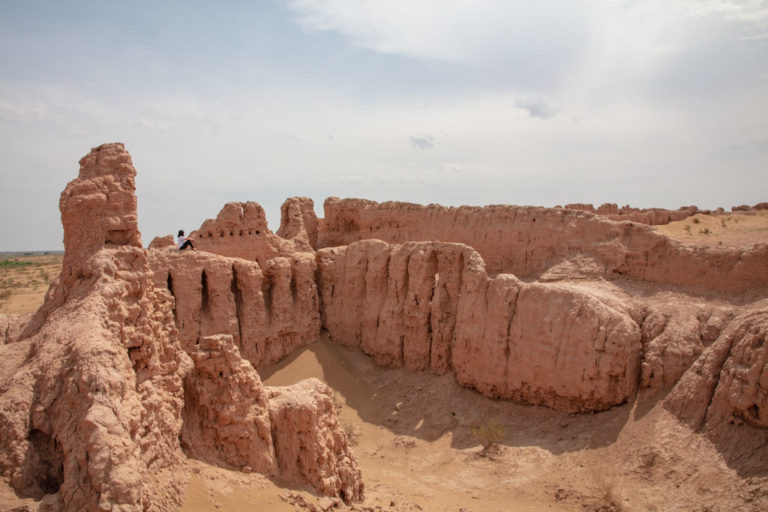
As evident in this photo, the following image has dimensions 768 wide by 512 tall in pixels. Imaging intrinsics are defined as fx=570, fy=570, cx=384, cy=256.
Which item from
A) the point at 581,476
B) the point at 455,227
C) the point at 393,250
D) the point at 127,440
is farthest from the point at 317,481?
the point at 455,227

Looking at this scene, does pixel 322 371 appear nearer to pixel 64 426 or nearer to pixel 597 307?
pixel 597 307

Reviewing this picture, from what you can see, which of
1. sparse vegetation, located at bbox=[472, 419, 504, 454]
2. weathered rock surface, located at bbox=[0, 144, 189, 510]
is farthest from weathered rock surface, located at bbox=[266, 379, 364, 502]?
sparse vegetation, located at bbox=[472, 419, 504, 454]

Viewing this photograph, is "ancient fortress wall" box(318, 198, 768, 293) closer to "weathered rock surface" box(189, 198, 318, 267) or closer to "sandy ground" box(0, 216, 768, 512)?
"sandy ground" box(0, 216, 768, 512)

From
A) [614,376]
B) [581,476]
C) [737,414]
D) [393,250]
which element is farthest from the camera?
[393,250]

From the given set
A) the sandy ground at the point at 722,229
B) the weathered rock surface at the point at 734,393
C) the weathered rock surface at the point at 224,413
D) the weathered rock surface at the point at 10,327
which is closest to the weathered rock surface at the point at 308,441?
the weathered rock surface at the point at 224,413

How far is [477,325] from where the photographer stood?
1486 centimetres

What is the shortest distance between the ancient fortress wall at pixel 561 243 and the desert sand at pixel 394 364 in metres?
0.06

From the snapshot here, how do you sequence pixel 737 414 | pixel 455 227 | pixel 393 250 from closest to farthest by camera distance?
1. pixel 737 414
2. pixel 393 250
3. pixel 455 227

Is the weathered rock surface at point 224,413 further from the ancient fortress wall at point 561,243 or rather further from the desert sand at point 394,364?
the ancient fortress wall at point 561,243

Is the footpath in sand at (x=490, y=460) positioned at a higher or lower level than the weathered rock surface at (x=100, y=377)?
lower

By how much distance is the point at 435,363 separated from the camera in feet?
52.9

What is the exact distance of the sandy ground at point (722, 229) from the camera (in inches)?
595

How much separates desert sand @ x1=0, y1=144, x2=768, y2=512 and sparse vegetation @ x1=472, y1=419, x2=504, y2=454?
0.07 m

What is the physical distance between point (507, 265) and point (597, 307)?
5447mm
